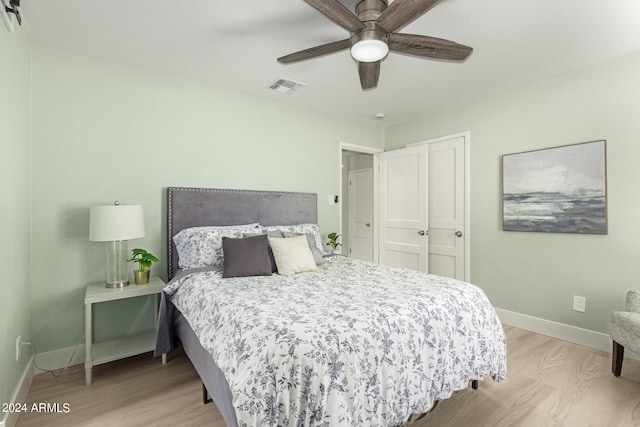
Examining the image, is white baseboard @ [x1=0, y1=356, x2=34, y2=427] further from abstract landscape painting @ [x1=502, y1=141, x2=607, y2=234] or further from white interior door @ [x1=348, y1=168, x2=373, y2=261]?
white interior door @ [x1=348, y1=168, x2=373, y2=261]

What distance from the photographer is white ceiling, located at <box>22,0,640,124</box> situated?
Result: 1.98 m

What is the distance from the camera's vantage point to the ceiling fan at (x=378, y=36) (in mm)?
1550

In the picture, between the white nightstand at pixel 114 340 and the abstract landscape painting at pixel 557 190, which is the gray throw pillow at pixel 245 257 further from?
the abstract landscape painting at pixel 557 190

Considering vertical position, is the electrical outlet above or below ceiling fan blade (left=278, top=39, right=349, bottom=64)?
below

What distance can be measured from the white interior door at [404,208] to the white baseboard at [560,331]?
3.35ft

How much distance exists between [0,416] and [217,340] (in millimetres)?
1134

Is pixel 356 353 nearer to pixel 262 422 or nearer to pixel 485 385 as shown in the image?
pixel 262 422

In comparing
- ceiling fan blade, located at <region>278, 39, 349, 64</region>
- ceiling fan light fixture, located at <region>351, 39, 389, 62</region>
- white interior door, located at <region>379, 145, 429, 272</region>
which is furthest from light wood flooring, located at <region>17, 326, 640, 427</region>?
ceiling fan blade, located at <region>278, 39, 349, 64</region>

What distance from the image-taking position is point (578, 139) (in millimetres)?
2844

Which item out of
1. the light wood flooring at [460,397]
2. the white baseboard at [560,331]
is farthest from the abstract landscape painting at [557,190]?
the light wood flooring at [460,397]

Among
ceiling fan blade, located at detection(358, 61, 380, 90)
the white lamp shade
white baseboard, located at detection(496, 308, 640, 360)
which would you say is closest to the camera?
ceiling fan blade, located at detection(358, 61, 380, 90)

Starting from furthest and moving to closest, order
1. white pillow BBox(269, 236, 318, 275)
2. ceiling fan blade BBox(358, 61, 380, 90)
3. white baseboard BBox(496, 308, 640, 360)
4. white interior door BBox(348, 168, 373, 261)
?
white interior door BBox(348, 168, 373, 261)
white baseboard BBox(496, 308, 640, 360)
white pillow BBox(269, 236, 318, 275)
ceiling fan blade BBox(358, 61, 380, 90)

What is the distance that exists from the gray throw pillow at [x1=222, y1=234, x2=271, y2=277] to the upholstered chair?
252 cm

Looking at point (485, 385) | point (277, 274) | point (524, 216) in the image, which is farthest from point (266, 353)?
point (524, 216)
